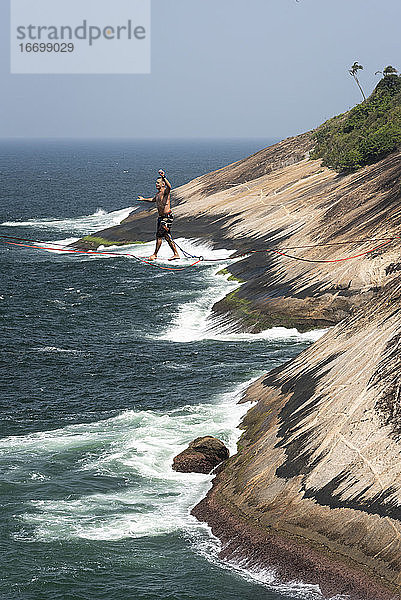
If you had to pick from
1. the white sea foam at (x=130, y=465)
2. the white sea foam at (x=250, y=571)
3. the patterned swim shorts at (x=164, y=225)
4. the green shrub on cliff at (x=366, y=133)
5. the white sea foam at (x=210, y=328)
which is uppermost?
the green shrub on cliff at (x=366, y=133)

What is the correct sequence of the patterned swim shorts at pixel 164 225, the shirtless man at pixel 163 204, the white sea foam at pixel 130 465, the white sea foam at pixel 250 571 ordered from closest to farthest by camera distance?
the white sea foam at pixel 250 571 < the white sea foam at pixel 130 465 < the shirtless man at pixel 163 204 < the patterned swim shorts at pixel 164 225

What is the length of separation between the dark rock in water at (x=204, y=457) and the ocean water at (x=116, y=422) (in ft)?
1.57

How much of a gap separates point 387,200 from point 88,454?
102ft

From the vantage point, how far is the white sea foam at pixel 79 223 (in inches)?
3876

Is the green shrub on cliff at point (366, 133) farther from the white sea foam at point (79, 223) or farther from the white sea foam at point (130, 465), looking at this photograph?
the white sea foam at point (130, 465)

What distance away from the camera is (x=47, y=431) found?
3416 centimetres

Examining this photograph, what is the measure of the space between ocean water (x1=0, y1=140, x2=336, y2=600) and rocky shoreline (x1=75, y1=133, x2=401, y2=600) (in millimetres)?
1005

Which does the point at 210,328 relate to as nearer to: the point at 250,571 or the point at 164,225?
the point at 164,225

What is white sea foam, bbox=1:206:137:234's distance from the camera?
323 ft

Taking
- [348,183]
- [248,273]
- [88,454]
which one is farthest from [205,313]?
[88,454]

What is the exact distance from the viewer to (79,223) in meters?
104

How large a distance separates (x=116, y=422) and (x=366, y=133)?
4644cm

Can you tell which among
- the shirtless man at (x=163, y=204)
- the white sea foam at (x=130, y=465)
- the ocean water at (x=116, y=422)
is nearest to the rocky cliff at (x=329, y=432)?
the ocean water at (x=116, y=422)

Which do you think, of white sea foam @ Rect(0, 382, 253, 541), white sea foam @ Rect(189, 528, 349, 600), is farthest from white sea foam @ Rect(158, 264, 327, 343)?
white sea foam @ Rect(189, 528, 349, 600)
